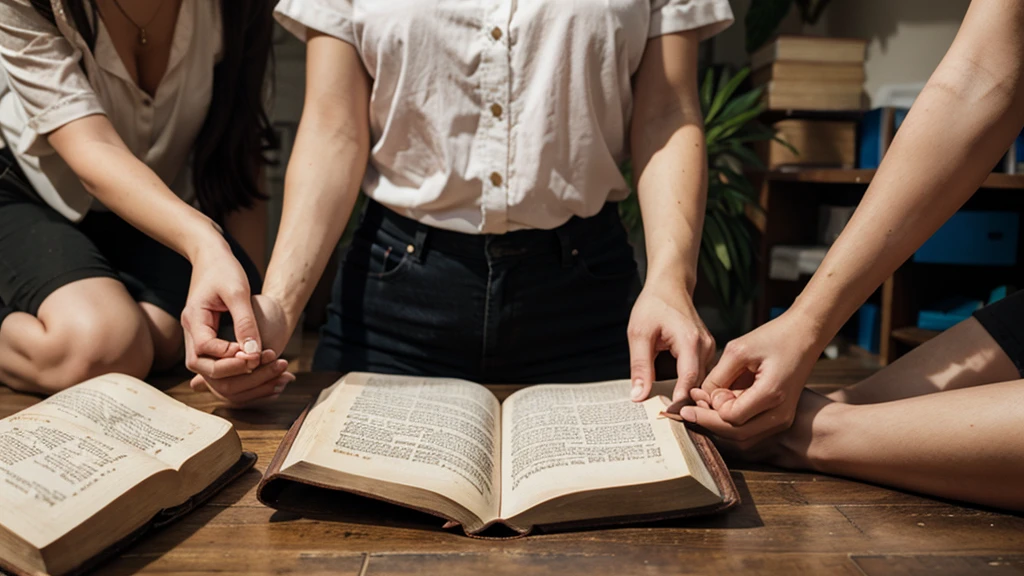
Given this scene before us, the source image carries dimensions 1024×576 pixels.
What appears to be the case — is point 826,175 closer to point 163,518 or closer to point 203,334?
point 203,334

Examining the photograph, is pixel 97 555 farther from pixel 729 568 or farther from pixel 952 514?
pixel 952 514

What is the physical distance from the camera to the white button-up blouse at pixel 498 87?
1.22 meters

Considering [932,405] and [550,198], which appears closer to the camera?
[932,405]

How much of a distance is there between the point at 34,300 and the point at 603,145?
3.12 ft

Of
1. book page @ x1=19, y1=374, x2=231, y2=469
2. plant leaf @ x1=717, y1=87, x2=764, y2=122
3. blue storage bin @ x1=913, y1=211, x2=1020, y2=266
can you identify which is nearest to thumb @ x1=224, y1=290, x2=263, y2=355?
book page @ x1=19, y1=374, x2=231, y2=469

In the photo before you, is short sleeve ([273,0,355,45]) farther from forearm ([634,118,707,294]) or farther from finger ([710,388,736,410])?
finger ([710,388,736,410])

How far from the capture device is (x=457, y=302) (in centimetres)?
130

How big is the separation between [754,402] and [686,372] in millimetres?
97

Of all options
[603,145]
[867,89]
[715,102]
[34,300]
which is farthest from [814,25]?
[34,300]

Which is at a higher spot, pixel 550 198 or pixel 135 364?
pixel 550 198

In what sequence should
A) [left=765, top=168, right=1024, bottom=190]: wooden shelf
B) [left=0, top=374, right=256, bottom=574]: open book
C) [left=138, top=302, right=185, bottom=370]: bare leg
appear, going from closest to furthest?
1. [left=0, top=374, right=256, bottom=574]: open book
2. [left=138, top=302, right=185, bottom=370]: bare leg
3. [left=765, top=168, right=1024, bottom=190]: wooden shelf

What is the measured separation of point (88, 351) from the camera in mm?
1263

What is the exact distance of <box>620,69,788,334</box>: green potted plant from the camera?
3.06 m

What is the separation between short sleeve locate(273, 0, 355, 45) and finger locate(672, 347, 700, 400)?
69 centimetres
